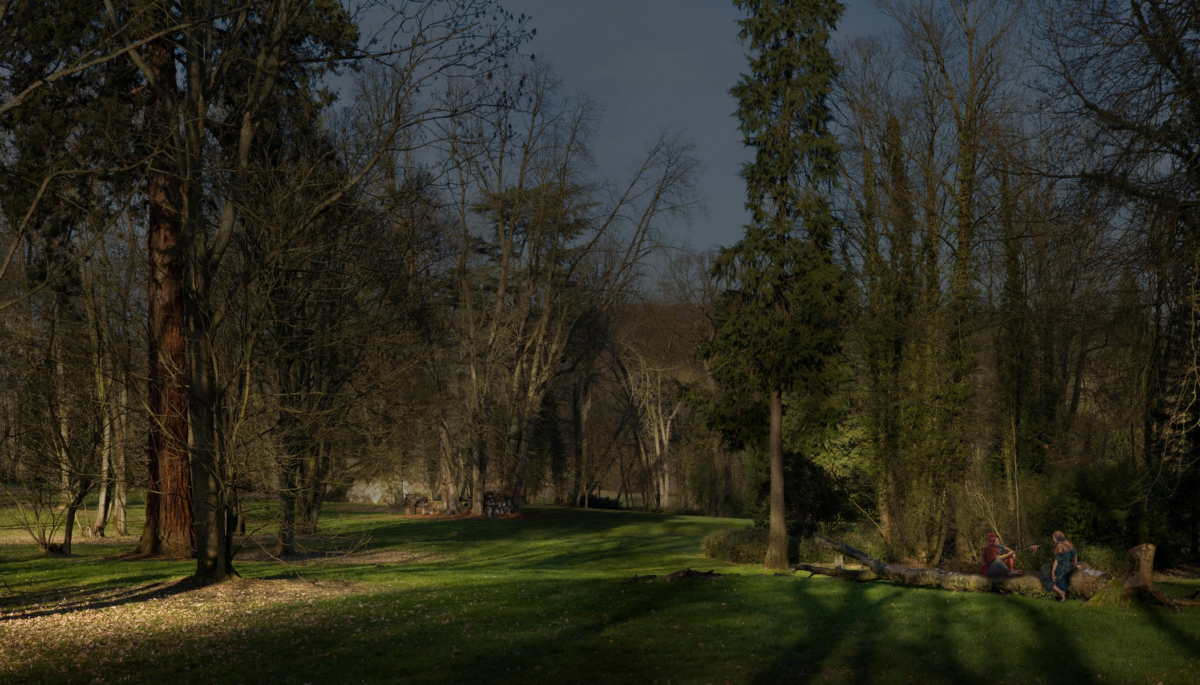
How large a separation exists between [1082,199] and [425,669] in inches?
390

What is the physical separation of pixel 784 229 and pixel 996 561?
8069 millimetres

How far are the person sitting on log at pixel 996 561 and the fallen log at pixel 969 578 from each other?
30cm

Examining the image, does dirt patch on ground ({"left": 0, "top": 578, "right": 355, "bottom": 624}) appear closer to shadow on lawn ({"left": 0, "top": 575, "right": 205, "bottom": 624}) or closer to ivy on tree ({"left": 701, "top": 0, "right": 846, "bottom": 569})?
shadow on lawn ({"left": 0, "top": 575, "right": 205, "bottom": 624})

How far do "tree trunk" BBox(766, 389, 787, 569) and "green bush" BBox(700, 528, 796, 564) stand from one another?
74cm

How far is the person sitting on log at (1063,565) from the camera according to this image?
10992mm

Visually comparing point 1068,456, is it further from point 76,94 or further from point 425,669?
point 76,94

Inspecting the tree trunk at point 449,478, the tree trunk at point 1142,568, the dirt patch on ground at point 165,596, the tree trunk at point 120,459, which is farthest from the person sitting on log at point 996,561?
the tree trunk at point 449,478

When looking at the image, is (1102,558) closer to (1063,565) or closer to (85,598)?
(1063,565)

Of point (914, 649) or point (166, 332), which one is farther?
point (166, 332)

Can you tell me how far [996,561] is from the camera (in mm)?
13016

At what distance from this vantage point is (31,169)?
13.5m

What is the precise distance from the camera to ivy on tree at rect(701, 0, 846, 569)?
1755 centimetres

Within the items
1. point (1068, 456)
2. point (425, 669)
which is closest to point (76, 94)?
point (425, 669)

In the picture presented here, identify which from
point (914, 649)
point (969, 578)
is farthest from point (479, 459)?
point (914, 649)
